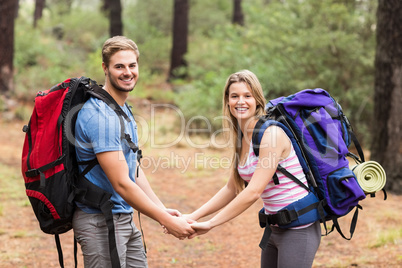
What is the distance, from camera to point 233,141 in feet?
11.6

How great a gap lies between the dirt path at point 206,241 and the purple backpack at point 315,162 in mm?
2392

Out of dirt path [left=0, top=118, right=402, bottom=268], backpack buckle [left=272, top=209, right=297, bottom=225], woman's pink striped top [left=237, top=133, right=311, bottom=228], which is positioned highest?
woman's pink striped top [left=237, top=133, right=311, bottom=228]

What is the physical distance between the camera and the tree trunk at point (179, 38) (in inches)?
747

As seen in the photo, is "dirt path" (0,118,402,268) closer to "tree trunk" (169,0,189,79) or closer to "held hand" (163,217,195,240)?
"held hand" (163,217,195,240)

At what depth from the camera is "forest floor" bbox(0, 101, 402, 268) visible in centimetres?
543

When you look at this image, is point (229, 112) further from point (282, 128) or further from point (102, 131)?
point (102, 131)

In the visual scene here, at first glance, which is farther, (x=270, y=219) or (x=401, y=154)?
(x=401, y=154)

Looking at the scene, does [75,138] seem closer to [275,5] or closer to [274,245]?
[274,245]

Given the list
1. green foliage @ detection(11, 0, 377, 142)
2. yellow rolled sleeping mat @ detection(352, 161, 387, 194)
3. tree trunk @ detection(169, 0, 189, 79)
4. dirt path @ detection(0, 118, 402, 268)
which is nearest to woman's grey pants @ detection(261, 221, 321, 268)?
yellow rolled sleeping mat @ detection(352, 161, 387, 194)

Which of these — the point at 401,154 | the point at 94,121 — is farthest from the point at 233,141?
the point at 401,154

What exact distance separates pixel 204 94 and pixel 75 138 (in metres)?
9.66

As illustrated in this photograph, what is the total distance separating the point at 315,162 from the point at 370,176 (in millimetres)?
528

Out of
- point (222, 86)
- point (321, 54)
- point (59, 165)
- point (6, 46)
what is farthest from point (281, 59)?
point (59, 165)

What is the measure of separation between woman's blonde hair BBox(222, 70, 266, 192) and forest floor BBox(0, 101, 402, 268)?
7.80 feet
